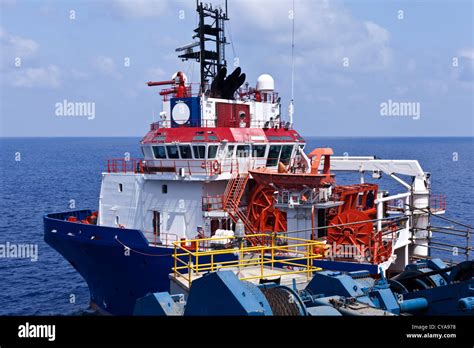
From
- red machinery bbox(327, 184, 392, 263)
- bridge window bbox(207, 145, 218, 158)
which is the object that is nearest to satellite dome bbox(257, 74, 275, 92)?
bridge window bbox(207, 145, 218, 158)

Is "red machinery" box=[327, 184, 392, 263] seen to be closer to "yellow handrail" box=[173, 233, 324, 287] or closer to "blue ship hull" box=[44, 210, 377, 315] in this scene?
"blue ship hull" box=[44, 210, 377, 315]

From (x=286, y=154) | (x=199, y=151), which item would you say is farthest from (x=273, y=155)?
(x=199, y=151)

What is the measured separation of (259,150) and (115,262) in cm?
813

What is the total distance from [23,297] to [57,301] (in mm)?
1785

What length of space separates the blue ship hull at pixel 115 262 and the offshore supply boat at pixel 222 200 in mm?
49

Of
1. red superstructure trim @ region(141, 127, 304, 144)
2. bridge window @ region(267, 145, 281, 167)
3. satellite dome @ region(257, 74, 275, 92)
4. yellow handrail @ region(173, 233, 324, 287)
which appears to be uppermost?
satellite dome @ region(257, 74, 275, 92)

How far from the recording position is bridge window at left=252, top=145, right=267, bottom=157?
24.3 metres

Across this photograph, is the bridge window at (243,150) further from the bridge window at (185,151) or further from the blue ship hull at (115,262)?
the blue ship hull at (115,262)

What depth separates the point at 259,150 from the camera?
24.6m

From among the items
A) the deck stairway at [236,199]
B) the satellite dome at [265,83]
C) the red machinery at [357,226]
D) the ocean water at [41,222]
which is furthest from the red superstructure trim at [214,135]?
the ocean water at [41,222]

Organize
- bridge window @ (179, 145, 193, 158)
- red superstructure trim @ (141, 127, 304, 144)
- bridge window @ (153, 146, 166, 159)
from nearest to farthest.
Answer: red superstructure trim @ (141, 127, 304, 144), bridge window @ (179, 145, 193, 158), bridge window @ (153, 146, 166, 159)

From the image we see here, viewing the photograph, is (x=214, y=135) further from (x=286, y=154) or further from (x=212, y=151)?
(x=286, y=154)

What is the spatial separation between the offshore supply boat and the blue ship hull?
0.05m

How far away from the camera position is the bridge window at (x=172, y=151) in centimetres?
2308
